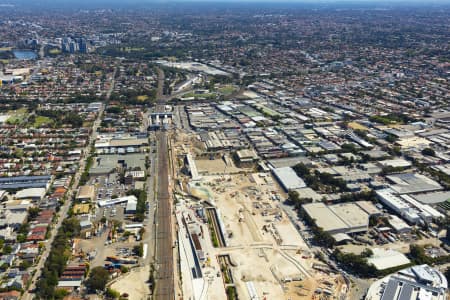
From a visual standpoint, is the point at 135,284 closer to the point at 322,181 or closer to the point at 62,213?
the point at 62,213

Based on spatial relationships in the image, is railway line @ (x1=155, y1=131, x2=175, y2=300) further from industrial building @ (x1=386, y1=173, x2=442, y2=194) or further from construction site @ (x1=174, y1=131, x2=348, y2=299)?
industrial building @ (x1=386, y1=173, x2=442, y2=194)

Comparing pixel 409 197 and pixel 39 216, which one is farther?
pixel 409 197

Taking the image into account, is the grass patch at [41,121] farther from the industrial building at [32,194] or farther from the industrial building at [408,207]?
the industrial building at [408,207]

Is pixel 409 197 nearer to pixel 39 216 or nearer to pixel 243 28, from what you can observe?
pixel 39 216

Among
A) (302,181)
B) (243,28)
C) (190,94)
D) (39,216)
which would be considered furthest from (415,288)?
(243,28)

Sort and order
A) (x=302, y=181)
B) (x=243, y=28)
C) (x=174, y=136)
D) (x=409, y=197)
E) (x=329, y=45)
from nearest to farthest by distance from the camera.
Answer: (x=409, y=197) → (x=302, y=181) → (x=174, y=136) → (x=329, y=45) → (x=243, y=28)

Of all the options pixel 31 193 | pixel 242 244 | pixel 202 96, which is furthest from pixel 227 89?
pixel 242 244
